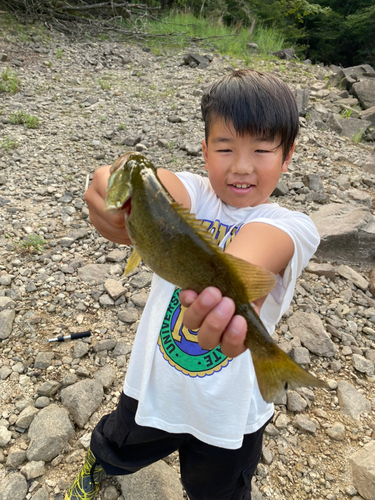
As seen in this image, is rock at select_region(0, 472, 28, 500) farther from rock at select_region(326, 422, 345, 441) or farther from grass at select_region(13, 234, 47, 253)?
grass at select_region(13, 234, 47, 253)

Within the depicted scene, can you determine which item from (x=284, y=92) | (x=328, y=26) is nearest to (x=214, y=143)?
(x=284, y=92)

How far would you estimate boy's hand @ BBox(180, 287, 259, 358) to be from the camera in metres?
1.50

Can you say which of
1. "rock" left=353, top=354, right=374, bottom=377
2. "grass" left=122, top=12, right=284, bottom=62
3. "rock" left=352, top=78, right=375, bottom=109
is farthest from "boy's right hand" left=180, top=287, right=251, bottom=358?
"rock" left=352, top=78, right=375, bottom=109

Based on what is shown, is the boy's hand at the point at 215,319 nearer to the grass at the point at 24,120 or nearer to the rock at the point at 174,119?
the grass at the point at 24,120

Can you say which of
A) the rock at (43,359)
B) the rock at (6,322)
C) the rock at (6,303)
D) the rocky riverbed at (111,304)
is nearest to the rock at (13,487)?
the rocky riverbed at (111,304)

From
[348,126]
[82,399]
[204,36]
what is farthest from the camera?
[204,36]

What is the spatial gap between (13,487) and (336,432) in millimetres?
2709

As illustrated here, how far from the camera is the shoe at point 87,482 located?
2.53 metres

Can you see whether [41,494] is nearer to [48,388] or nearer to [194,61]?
[48,388]

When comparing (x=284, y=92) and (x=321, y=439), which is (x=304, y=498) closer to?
(x=321, y=439)

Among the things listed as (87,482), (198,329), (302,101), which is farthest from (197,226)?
(302,101)

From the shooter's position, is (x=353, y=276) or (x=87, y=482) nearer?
(x=87, y=482)

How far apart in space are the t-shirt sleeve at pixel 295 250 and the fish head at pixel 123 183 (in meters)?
0.72

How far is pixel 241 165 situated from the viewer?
6.63 ft
